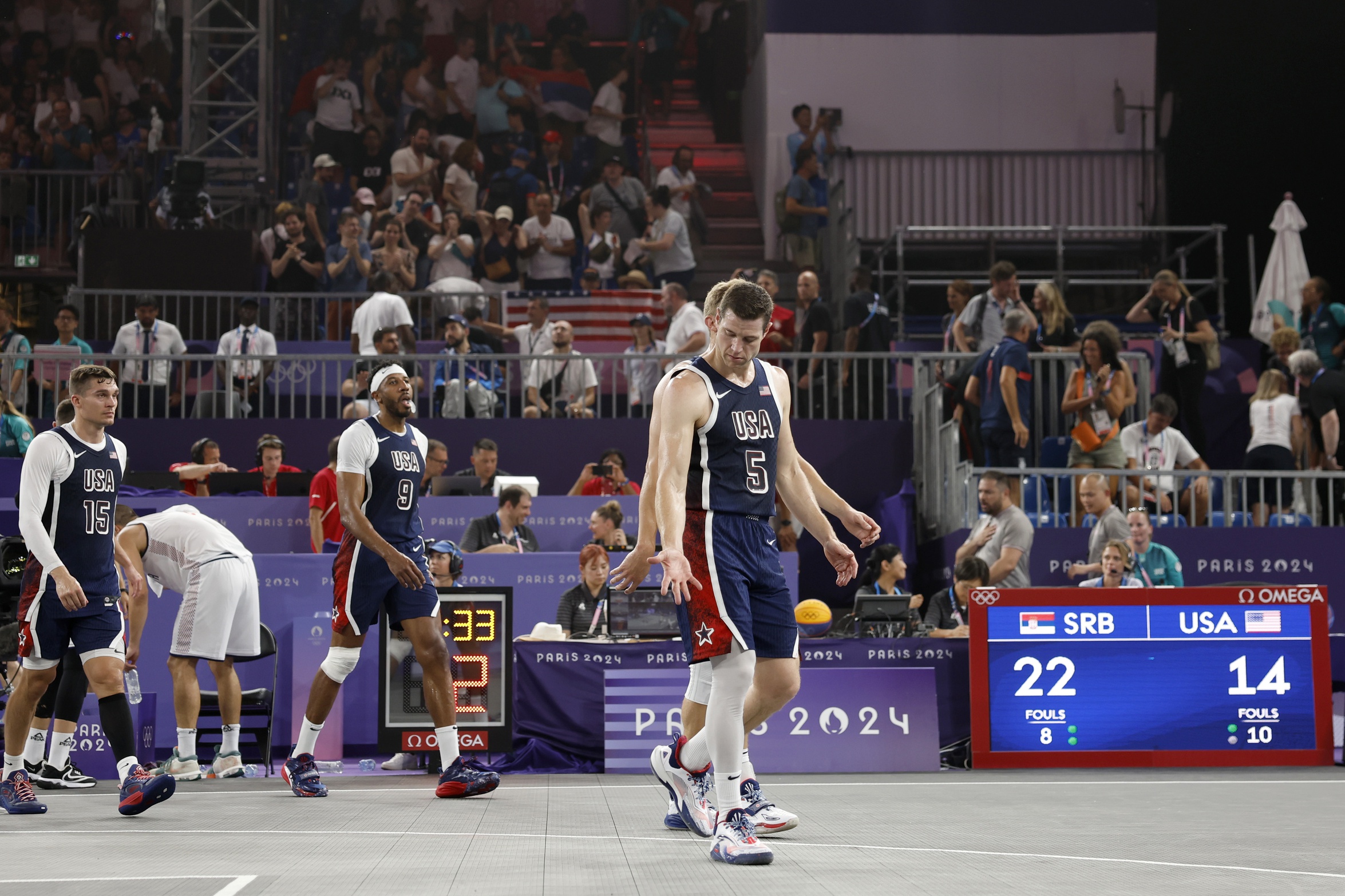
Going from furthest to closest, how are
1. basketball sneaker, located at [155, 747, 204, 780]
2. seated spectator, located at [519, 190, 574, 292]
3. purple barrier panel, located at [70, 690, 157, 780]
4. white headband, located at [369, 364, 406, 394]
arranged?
1. seated spectator, located at [519, 190, 574, 292]
2. purple barrier panel, located at [70, 690, 157, 780]
3. basketball sneaker, located at [155, 747, 204, 780]
4. white headband, located at [369, 364, 406, 394]

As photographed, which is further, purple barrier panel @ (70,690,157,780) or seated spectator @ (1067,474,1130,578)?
seated spectator @ (1067,474,1130,578)

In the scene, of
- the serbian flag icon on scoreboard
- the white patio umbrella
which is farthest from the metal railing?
the serbian flag icon on scoreboard

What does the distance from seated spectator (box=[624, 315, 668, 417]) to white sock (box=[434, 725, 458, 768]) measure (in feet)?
24.4

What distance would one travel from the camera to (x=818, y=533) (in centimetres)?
557

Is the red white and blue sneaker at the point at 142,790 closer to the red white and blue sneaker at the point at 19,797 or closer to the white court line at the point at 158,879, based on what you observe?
the red white and blue sneaker at the point at 19,797

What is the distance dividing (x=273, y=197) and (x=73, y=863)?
51.3 feet

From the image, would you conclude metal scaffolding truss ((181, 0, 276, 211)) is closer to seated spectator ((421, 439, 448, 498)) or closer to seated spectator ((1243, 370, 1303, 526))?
seated spectator ((421, 439, 448, 498))

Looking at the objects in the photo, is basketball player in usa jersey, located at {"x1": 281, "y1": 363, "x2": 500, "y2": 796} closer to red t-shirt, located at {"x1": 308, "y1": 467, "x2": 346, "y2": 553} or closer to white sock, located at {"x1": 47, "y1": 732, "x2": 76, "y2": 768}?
white sock, located at {"x1": 47, "y1": 732, "x2": 76, "y2": 768}

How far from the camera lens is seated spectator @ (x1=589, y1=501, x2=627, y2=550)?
1118 cm

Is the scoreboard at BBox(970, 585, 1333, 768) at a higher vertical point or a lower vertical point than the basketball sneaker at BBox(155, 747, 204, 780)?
higher

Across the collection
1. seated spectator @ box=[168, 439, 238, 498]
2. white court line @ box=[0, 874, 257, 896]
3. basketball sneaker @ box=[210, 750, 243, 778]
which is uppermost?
seated spectator @ box=[168, 439, 238, 498]

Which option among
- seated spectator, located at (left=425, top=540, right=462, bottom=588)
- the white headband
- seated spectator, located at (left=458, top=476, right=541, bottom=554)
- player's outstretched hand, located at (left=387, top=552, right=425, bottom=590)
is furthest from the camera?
seated spectator, located at (left=458, top=476, right=541, bottom=554)

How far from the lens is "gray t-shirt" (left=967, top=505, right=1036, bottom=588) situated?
11.0m

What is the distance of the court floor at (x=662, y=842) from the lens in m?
4.32
